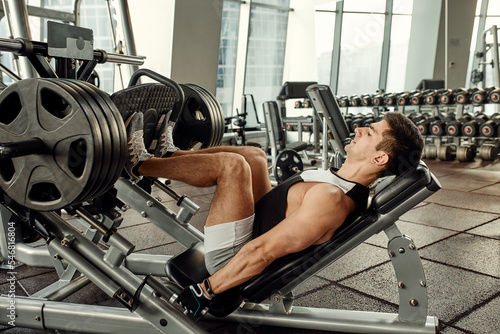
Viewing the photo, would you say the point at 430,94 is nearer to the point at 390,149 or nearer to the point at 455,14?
the point at 455,14

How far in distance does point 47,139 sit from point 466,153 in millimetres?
5160

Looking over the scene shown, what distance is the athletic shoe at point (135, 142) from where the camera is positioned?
1433 mm

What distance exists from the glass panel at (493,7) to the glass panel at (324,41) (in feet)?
8.53

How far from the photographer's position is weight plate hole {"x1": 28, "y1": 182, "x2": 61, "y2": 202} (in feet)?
4.10

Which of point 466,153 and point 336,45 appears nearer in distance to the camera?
point 466,153

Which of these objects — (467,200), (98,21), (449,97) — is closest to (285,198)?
(467,200)

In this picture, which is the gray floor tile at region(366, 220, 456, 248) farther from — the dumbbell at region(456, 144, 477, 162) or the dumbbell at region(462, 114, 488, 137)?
the dumbbell at region(456, 144, 477, 162)

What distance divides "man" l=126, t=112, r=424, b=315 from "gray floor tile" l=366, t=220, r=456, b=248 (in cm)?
117

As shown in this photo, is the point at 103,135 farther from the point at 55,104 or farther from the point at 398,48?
the point at 398,48

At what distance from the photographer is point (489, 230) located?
105 inches

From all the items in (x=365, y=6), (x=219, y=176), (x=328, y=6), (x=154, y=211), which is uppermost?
(x=365, y=6)

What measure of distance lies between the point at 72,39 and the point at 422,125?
4595mm

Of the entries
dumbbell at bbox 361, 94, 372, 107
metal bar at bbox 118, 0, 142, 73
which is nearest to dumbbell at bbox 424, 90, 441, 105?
dumbbell at bbox 361, 94, 372, 107

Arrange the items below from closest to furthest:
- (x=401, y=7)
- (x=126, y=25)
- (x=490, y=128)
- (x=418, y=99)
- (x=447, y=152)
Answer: (x=126, y=25) < (x=490, y=128) < (x=447, y=152) < (x=418, y=99) < (x=401, y=7)
